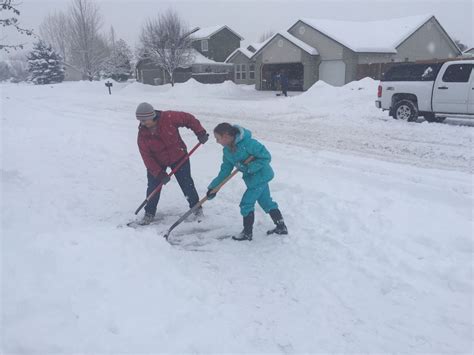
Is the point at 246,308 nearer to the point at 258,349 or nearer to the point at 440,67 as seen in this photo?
the point at 258,349

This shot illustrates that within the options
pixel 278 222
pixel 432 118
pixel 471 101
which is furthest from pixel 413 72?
pixel 278 222

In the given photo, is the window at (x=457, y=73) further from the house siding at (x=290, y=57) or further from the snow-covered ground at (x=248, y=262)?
the house siding at (x=290, y=57)

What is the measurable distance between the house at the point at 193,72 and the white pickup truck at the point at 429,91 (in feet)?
97.7

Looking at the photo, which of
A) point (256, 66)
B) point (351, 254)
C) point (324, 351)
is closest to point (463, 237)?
point (351, 254)

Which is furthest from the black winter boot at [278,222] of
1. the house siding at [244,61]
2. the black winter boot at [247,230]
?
the house siding at [244,61]

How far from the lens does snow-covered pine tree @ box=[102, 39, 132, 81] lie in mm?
48000

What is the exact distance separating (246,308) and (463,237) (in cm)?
262

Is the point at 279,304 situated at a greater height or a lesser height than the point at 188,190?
lesser

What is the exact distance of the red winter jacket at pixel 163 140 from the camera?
5.06 metres

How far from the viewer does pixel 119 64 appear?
47812mm

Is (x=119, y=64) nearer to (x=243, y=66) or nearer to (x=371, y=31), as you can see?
(x=243, y=66)

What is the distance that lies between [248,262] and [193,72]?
131ft

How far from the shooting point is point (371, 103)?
15.5 meters

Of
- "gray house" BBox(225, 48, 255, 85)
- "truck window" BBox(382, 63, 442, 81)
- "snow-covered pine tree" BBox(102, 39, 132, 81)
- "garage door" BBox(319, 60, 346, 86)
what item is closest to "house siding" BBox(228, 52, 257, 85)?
"gray house" BBox(225, 48, 255, 85)
